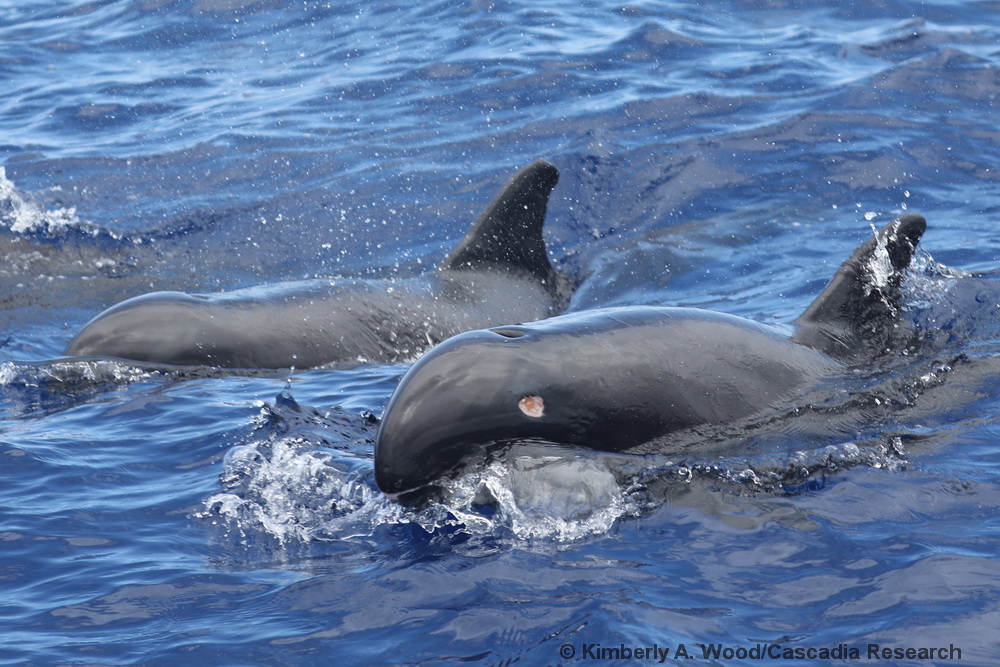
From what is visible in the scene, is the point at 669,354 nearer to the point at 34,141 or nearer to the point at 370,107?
the point at 370,107

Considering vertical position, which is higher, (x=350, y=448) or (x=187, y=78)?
(x=187, y=78)

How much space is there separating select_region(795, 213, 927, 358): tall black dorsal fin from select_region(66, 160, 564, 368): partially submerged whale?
423 cm

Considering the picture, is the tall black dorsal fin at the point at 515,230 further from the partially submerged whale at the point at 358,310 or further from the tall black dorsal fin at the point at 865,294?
the tall black dorsal fin at the point at 865,294

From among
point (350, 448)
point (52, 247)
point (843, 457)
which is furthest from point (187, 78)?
point (843, 457)

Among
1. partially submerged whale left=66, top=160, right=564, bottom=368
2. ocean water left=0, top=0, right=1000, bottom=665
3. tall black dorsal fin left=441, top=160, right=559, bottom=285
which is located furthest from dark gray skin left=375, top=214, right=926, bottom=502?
partially submerged whale left=66, top=160, right=564, bottom=368

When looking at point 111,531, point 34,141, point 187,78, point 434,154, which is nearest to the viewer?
point 111,531

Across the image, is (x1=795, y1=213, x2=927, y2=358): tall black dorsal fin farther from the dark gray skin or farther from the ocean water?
the ocean water

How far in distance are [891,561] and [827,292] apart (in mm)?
3247

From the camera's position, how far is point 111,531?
26.2 ft

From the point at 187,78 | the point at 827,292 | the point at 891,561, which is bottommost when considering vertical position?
the point at 891,561

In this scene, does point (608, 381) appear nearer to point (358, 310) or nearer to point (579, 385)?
point (579, 385)

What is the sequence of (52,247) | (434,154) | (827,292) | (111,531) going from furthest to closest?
(434,154) → (52,247) → (827,292) → (111,531)

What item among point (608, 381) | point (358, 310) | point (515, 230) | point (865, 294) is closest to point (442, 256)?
point (515, 230)

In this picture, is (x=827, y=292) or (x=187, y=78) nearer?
(x=827, y=292)
